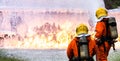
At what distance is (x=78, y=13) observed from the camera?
573 inches

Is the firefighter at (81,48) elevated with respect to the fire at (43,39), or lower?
elevated

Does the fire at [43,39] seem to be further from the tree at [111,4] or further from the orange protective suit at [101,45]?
the tree at [111,4]

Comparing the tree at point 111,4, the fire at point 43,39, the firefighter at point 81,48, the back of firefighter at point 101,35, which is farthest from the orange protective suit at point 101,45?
the tree at point 111,4

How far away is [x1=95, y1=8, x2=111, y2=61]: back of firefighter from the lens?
7805 mm

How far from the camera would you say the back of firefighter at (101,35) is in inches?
307

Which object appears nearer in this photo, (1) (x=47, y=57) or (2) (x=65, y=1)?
(1) (x=47, y=57)

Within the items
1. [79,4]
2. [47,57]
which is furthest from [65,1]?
[47,57]

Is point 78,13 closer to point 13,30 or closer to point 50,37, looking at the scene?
point 50,37

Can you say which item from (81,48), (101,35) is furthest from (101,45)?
(81,48)

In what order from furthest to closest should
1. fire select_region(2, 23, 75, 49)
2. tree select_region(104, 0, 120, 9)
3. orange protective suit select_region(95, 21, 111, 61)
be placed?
Result: 1. tree select_region(104, 0, 120, 9)
2. fire select_region(2, 23, 75, 49)
3. orange protective suit select_region(95, 21, 111, 61)

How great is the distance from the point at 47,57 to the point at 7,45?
90.1 inches

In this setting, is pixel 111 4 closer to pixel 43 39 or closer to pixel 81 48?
pixel 43 39

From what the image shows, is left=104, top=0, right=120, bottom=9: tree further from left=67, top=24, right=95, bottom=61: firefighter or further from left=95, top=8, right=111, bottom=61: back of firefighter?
left=67, top=24, right=95, bottom=61: firefighter

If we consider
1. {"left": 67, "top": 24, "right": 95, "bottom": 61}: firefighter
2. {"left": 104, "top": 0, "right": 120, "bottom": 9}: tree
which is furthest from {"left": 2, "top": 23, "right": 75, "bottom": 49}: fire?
{"left": 104, "top": 0, "right": 120, "bottom": 9}: tree
